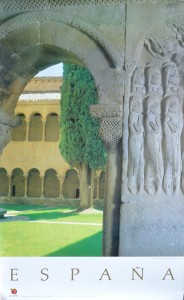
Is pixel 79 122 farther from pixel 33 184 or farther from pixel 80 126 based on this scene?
pixel 33 184

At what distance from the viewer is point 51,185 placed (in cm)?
2384

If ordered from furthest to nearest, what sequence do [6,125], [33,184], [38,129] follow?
1. [38,129]
2. [33,184]
3. [6,125]

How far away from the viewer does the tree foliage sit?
15.0 metres

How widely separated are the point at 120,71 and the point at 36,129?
2077cm

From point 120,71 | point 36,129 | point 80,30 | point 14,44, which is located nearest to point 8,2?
point 14,44

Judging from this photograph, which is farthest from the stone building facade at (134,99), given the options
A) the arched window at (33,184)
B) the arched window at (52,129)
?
the arched window at (33,184)

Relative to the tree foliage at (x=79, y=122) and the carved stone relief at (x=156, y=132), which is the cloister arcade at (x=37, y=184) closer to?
the tree foliage at (x=79, y=122)

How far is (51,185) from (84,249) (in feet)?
54.2

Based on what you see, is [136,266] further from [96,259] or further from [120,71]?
[120,71]

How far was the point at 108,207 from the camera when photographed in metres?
4.06

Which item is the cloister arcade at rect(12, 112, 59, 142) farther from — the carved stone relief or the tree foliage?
the carved stone relief

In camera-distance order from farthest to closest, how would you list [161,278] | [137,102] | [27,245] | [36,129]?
[36,129], [27,245], [137,102], [161,278]

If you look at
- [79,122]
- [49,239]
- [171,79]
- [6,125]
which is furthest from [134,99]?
[79,122]

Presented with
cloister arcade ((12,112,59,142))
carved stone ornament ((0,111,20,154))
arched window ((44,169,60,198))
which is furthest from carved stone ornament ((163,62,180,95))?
arched window ((44,169,60,198))
